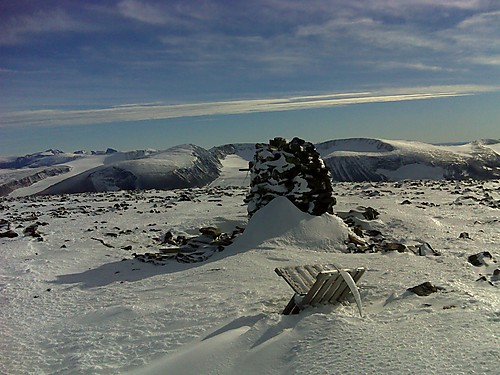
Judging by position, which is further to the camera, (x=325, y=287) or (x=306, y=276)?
(x=306, y=276)

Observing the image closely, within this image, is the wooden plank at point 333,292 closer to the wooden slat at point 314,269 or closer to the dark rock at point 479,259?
the wooden slat at point 314,269

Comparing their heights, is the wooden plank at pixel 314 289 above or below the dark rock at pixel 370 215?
above

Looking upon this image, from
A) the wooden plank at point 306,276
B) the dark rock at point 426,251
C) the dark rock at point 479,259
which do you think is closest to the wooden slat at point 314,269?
the wooden plank at point 306,276

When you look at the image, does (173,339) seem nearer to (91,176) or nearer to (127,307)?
(127,307)

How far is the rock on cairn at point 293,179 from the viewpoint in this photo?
19016mm

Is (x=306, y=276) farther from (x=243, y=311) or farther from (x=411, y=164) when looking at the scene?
(x=411, y=164)

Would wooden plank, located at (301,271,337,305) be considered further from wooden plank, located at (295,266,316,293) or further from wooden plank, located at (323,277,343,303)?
wooden plank, located at (295,266,316,293)

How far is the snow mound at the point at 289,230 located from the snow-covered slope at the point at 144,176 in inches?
2562

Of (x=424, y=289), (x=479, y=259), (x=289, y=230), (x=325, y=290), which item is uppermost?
(x=325, y=290)

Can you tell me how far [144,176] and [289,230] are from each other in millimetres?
70145

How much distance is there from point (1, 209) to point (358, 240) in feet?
107

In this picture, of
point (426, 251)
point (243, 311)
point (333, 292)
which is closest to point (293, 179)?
point (426, 251)

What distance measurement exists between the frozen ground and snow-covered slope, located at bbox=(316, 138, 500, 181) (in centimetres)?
8121

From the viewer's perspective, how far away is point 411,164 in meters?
105
